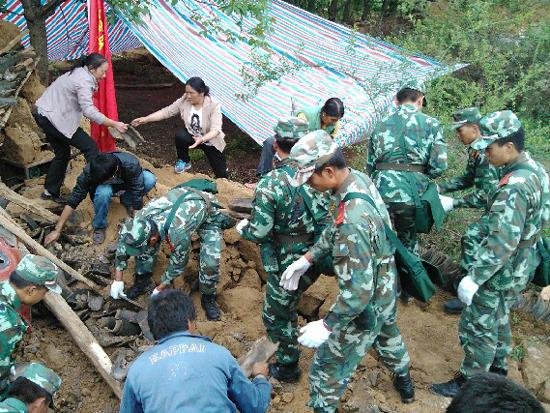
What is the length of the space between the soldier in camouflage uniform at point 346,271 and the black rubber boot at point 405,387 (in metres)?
0.39

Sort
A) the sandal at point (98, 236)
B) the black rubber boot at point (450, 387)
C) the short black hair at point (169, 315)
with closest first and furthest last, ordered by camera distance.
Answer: the short black hair at point (169, 315) → the black rubber boot at point (450, 387) → the sandal at point (98, 236)

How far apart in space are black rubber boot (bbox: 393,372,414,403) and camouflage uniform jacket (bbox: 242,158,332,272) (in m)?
1.07

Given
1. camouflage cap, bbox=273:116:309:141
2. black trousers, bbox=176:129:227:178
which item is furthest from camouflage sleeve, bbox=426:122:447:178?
black trousers, bbox=176:129:227:178

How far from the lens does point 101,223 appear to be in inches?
195

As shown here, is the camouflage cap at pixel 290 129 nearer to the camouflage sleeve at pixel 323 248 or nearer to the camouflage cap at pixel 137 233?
the camouflage sleeve at pixel 323 248

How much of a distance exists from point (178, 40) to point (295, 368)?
17.0 feet

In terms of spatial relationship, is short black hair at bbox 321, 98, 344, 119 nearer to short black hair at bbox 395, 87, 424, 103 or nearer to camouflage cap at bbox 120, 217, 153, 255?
short black hair at bbox 395, 87, 424, 103

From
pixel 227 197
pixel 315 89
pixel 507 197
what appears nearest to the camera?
pixel 507 197

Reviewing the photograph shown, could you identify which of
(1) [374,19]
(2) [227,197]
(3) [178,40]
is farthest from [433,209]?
(1) [374,19]

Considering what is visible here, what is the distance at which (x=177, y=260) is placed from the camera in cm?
418

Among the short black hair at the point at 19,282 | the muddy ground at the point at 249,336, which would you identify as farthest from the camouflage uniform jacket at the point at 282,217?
the short black hair at the point at 19,282

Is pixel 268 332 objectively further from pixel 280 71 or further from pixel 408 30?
pixel 408 30

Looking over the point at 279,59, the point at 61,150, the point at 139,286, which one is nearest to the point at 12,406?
the point at 139,286

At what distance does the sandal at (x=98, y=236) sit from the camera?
4.92 m
